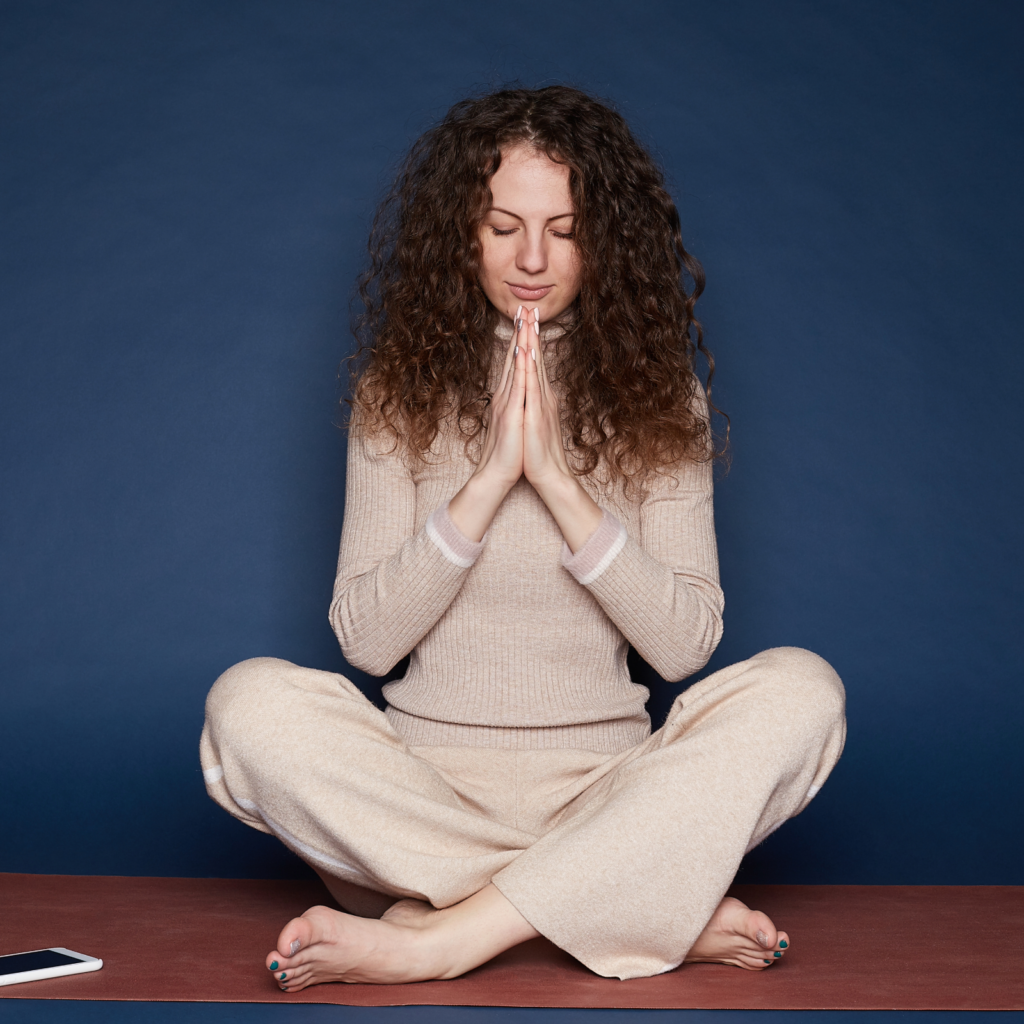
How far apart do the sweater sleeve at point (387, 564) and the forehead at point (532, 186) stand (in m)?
0.47

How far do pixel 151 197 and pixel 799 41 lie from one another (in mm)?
1503

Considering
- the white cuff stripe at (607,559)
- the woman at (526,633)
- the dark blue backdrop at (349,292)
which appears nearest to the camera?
the woman at (526,633)

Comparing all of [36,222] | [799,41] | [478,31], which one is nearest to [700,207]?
[799,41]

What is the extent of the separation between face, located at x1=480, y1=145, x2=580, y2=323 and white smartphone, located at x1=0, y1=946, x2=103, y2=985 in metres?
1.19

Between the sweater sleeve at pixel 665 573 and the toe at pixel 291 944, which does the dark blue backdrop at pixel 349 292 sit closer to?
the sweater sleeve at pixel 665 573

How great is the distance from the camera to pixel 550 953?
5.71 ft

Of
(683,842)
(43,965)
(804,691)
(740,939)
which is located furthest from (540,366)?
(43,965)

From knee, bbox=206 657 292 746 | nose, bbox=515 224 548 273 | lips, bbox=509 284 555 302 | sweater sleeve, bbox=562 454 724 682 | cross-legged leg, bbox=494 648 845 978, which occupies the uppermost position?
nose, bbox=515 224 548 273

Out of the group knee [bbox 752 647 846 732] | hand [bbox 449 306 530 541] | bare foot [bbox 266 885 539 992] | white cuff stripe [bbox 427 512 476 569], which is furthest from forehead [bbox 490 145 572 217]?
bare foot [bbox 266 885 539 992]

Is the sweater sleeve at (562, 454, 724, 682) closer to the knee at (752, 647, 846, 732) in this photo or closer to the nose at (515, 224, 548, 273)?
the knee at (752, 647, 846, 732)

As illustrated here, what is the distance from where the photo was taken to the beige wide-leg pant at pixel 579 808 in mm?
1580

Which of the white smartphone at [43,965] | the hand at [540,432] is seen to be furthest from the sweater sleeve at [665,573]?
the white smartphone at [43,965]

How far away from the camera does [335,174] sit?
2773 millimetres

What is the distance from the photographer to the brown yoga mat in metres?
1.54
